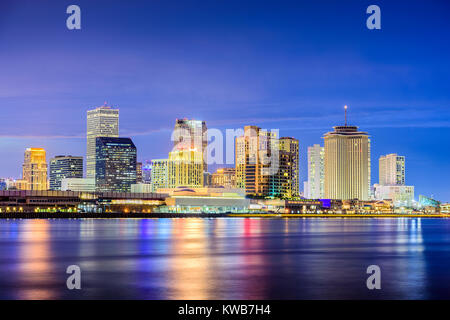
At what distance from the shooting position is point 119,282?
132ft

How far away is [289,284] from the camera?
39844 millimetres

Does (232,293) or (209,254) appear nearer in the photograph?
(232,293)
